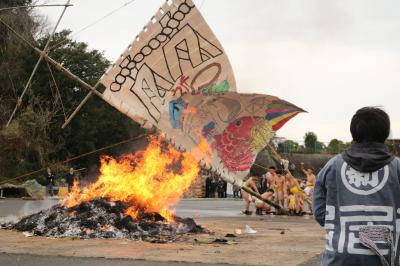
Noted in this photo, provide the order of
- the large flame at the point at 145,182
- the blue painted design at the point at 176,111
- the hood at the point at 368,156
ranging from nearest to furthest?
the hood at the point at 368,156 → the large flame at the point at 145,182 → the blue painted design at the point at 176,111

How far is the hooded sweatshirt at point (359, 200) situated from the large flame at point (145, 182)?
9.42 metres

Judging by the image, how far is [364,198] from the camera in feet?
12.3

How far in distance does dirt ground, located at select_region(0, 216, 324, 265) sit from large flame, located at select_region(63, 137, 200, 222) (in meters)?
1.44

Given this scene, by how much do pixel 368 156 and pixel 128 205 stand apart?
9636mm

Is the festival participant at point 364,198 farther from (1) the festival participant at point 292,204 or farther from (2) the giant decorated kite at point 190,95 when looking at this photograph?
(1) the festival participant at point 292,204

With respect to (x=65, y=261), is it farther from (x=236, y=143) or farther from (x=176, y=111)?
(x=236, y=143)

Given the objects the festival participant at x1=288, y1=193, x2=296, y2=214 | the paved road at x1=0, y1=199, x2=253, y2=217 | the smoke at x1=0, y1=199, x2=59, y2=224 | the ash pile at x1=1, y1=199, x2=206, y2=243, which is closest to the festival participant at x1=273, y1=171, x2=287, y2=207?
the festival participant at x1=288, y1=193, x2=296, y2=214

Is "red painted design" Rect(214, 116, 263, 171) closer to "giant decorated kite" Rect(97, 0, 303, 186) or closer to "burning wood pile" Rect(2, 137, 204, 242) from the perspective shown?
"giant decorated kite" Rect(97, 0, 303, 186)

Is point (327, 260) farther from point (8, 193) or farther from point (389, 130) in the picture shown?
point (8, 193)

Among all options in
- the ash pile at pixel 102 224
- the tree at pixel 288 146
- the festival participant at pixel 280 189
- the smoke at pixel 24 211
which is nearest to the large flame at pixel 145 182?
the ash pile at pixel 102 224

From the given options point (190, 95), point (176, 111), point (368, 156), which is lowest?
point (368, 156)

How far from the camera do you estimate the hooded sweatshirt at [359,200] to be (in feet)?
12.2

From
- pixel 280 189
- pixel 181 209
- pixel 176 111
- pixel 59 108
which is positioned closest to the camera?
pixel 176 111

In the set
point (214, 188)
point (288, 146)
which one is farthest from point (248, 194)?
point (288, 146)
